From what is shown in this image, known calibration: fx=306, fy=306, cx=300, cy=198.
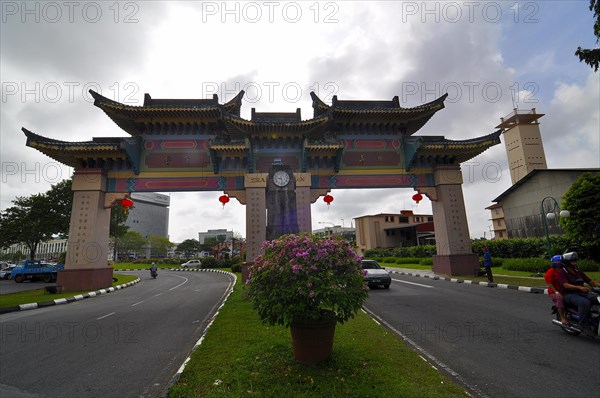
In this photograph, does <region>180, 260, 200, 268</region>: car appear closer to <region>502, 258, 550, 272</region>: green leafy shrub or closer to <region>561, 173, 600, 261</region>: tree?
<region>502, 258, 550, 272</region>: green leafy shrub

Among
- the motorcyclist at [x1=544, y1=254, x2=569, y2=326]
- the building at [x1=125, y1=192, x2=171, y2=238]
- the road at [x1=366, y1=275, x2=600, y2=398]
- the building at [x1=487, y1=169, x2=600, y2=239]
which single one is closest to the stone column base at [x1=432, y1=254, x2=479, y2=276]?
the road at [x1=366, y1=275, x2=600, y2=398]

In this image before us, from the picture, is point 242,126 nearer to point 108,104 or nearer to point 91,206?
point 108,104

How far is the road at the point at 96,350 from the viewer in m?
4.05

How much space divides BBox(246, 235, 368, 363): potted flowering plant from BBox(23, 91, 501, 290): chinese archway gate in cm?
991

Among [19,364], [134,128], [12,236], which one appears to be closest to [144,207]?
[12,236]

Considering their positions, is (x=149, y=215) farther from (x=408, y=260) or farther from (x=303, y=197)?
(x=303, y=197)

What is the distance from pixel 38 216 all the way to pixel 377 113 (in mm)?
29029

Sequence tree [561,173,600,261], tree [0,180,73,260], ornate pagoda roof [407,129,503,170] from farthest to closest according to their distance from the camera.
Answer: tree [0,180,73,260] → ornate pagoda roof [407,129,503,170] → tree [561,173,600,261]

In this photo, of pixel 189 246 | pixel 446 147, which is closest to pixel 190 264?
pixel 189 246

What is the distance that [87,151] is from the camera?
46.9 ft

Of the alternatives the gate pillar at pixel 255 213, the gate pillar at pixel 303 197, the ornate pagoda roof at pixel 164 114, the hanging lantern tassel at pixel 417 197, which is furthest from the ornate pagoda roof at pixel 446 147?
the ornate pagoda roof at pixel 164 114

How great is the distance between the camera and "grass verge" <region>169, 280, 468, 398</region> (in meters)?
3.42

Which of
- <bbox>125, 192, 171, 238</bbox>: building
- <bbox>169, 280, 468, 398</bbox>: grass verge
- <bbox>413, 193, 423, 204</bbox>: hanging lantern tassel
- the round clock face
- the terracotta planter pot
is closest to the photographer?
<bbox>169, 280, 468, 398</bbox>: grass verge

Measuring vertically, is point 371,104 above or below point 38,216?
above
